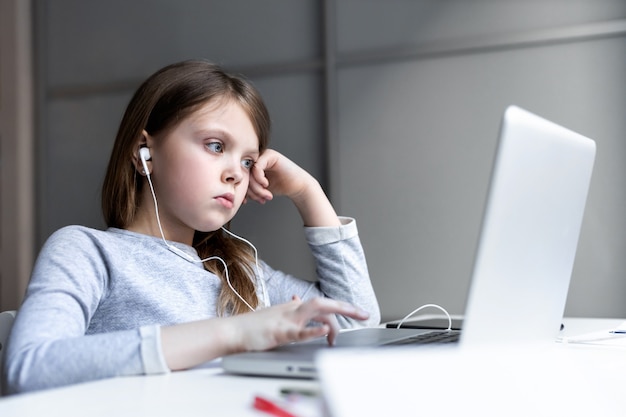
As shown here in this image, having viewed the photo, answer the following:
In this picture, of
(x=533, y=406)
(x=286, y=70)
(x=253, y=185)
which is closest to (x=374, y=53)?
(x=286, y=70)

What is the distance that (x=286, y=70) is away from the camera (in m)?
2.44

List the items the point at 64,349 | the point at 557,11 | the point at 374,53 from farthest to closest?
the point at 374,53
the point at 557,11
the point at 64,349

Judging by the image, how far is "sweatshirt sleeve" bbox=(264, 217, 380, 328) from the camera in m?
1.44

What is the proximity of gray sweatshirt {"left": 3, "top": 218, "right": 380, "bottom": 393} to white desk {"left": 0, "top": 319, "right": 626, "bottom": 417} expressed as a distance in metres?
0.06

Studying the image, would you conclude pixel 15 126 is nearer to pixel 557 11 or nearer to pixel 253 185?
pixel 253 185

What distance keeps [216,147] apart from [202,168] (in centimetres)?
7

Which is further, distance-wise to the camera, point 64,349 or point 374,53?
point 374,53

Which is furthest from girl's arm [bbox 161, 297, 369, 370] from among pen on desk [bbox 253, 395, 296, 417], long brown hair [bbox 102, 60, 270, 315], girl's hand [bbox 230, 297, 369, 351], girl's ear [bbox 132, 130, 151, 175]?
girl's ear [bbox 132, 130, 151, 175]

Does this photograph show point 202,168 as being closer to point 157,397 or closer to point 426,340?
point 426,340

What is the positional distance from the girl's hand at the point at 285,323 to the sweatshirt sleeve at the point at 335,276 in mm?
637

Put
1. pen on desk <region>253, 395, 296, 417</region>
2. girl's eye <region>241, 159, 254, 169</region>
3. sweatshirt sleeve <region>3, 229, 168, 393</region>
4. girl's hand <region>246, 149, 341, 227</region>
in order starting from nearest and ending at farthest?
1. pen on desk <region>253, 395, 296, 417</region>
2. sweatshirt sleeve <region>3, 229, 168, 393</region>
3. girl's eye <region>241, 159, 254, 169</region>
4. girl's hand <region>246, 149, 341, 227</region>

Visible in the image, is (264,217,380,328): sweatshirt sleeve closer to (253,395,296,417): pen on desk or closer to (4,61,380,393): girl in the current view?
(4,61,380,393): girl

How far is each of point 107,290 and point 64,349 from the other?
33cm

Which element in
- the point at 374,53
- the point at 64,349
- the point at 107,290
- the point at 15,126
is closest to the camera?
the point at 64,349
